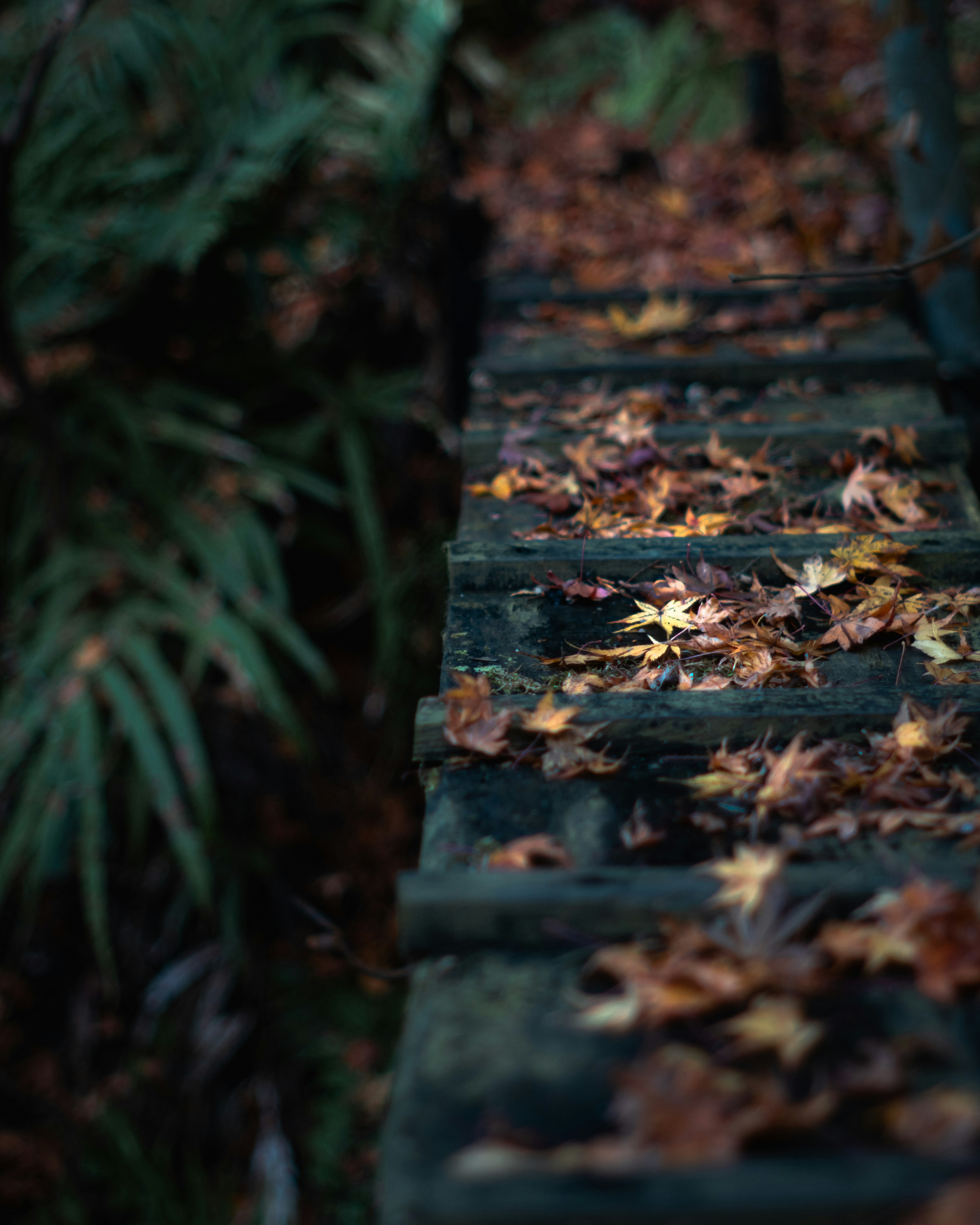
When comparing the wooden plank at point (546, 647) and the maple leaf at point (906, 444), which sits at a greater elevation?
the maple leaf at point (906, 444)

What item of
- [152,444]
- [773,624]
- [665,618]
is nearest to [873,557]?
[773,624]

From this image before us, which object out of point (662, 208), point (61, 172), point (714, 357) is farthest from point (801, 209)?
point (61, 172)

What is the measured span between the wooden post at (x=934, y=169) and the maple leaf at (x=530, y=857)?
172 cm

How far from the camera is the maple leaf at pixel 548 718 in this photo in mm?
1048

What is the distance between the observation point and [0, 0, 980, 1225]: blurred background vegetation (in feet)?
7.14

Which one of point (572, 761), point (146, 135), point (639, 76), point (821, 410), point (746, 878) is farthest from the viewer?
point (639, 76)

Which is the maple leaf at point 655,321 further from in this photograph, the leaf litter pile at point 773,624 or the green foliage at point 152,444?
the leaf litter pile at point 773,624

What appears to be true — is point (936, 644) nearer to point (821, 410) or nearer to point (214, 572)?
point (821, 410)

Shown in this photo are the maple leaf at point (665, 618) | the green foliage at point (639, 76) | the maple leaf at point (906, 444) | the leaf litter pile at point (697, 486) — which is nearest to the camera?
the maple leaf at point (665, 618)

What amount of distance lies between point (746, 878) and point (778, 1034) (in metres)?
0.16

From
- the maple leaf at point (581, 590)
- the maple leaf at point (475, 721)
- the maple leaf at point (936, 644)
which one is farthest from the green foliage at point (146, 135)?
the maple leaf at point (936, 644)

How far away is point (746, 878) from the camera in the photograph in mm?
801

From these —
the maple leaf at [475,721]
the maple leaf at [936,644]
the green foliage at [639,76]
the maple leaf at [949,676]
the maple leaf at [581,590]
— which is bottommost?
the maple leaf at [475,721]

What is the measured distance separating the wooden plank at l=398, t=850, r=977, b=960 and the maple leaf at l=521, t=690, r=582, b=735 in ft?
0.80
